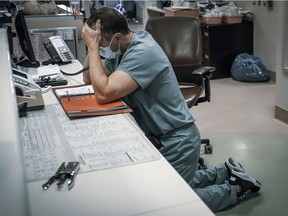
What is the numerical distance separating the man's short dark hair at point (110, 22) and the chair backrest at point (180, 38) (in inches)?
50.4

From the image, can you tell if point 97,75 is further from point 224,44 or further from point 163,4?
point 163,4

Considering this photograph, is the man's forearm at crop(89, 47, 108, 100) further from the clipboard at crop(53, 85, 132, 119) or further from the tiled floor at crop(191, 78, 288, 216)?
the tiled floor at crop(191, 78, 288, 216)

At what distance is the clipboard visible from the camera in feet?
6.21

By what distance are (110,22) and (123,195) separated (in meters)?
0.98

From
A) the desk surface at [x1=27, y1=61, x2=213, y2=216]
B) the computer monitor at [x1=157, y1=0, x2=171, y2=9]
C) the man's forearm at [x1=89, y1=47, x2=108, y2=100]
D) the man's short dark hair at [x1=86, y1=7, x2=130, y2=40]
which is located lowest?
the desk surface at [x1=27, y1=61, x2=213, y2=216]

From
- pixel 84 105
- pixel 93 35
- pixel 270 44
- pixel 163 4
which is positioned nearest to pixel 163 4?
pixel 163 4

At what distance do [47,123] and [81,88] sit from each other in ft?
1.72

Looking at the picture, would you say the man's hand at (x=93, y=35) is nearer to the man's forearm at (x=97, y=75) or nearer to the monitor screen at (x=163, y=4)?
the man's forearm at (x=97, y=75)

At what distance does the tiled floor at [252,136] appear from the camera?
2.48 meters

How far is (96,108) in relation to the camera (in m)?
1.95

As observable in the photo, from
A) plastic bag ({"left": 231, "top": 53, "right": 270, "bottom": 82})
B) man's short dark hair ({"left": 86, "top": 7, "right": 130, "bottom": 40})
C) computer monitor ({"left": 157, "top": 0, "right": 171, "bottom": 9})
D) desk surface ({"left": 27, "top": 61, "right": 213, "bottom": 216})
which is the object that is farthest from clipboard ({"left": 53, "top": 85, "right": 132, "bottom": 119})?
computer monitor ({"left": 157, "top": 0, "right": 171, "bottom": 9})

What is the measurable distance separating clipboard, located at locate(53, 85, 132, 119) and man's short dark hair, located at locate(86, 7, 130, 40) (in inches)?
12.6

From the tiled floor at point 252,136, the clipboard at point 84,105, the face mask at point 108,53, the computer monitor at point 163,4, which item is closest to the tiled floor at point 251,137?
the tiled floor at point 252,136

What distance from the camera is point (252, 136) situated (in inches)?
135
